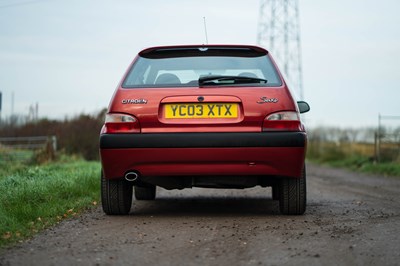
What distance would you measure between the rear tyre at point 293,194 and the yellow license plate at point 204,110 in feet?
2.98

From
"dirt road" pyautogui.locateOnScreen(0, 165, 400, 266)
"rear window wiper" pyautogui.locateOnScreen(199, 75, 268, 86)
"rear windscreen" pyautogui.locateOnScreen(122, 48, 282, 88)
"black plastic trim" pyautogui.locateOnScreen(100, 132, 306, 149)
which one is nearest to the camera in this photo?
"dirt road" pyautogui.locateOnScreen(0, 165, 400, 266)

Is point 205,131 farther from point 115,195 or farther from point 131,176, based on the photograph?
point 115,195

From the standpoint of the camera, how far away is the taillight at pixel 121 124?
6.11m

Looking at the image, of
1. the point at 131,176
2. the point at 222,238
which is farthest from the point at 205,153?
the point at 222,238

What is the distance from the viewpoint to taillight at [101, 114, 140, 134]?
20.0 feet

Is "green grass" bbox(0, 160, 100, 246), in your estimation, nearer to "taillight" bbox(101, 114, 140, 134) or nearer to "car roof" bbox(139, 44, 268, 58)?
"taillight" bbox(101, 114, 140, 134)

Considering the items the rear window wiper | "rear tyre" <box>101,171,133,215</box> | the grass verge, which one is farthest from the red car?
the grass verge

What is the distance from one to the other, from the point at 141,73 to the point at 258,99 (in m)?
1.23

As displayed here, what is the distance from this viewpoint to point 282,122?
19.9 feet

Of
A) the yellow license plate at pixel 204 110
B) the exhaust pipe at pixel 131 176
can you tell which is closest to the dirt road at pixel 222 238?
the exhaust pipe at pixel 131 176

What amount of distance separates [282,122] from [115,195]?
1.75 meters

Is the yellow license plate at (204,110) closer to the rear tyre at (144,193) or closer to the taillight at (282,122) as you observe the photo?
the taillight at (282,122)

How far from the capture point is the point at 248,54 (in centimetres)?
679

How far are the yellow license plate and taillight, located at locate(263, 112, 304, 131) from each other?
0.94ft
